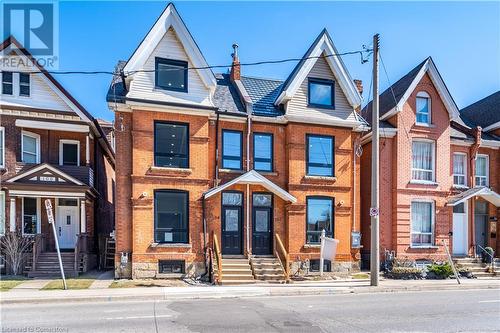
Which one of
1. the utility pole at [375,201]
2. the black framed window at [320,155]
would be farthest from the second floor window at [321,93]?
the utility pole at [375,201]

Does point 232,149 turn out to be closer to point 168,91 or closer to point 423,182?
point 168,91

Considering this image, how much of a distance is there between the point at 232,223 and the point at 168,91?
6495 millimetres

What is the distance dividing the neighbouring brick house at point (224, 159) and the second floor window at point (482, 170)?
8.31 meters

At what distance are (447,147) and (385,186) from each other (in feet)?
13.9

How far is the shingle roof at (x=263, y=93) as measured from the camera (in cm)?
1831

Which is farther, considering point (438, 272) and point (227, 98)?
point (227, 98)

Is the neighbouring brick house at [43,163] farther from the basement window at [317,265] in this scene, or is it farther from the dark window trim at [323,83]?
the dark window trim at [323,83]

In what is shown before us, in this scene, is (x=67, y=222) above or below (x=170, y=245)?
above

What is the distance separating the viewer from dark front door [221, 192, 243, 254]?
17.4 metres

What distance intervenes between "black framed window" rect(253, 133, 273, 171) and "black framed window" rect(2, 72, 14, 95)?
11818 mm

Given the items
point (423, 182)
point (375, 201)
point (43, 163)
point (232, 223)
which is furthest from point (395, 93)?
point (43, 163)

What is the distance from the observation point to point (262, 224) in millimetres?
18031

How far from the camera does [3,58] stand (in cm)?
1855

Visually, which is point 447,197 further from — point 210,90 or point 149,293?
point 149,293
